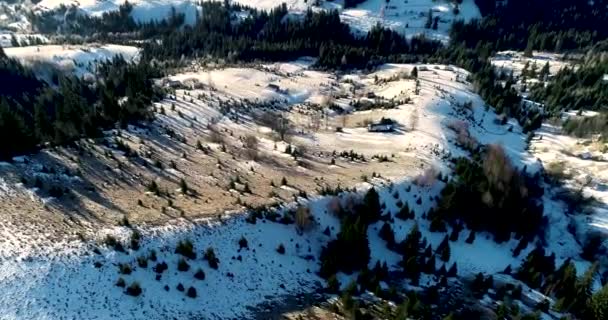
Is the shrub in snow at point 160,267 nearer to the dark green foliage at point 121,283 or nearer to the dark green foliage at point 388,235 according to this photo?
the dark green foliage at point 121,283

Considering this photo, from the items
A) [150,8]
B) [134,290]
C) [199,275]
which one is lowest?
[199,275]

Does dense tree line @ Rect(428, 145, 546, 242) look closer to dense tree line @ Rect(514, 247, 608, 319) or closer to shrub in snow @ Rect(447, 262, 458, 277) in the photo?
dense tree line @ Rect(514, 247, 608, 319)

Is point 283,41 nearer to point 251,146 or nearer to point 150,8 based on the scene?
point 150,8

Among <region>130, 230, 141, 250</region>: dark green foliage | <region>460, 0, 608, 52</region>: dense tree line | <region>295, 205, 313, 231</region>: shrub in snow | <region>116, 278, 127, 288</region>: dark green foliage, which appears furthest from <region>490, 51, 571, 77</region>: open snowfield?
<region>116, 278, 127, 288</region>: dark green foliage

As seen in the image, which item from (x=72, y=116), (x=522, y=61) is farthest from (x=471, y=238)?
(x=522, y=61)

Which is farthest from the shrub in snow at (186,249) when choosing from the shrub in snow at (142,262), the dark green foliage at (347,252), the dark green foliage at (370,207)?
the dark green foliage at (370,207)

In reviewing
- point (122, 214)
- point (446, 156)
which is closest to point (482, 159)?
point (446, 156)
